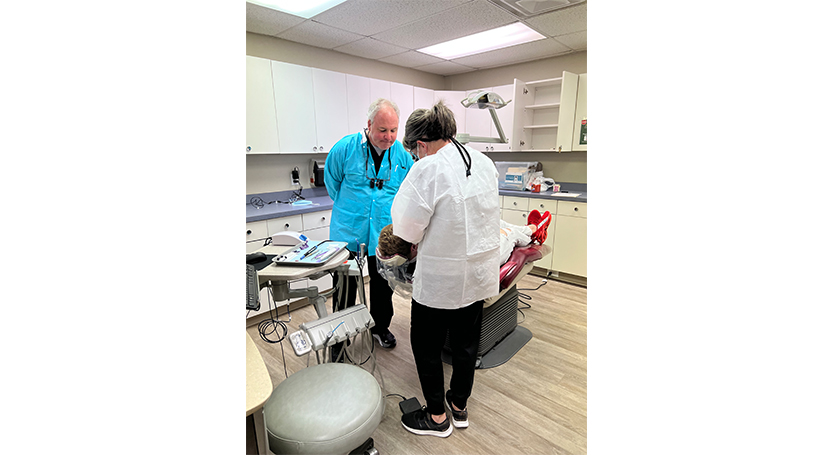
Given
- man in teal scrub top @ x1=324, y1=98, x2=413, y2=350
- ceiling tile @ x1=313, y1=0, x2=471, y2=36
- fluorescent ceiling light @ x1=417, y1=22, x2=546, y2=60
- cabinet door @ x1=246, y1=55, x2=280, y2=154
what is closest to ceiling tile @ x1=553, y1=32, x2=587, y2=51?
fluorescent ceiling light @ x1=417, y1=22, x2=546, y2=60

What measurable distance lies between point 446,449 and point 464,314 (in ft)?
2.08

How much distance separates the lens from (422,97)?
14.3 feet

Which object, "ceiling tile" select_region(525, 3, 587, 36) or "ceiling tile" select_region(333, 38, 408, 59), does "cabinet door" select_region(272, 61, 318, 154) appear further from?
"ceiling tile" select_region(525, 3, 587, 36)

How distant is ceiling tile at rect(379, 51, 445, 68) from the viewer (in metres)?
3.98

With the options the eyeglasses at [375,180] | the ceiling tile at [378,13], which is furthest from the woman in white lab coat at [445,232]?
the ceiling tile at [378,13]

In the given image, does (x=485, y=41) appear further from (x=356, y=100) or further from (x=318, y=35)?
(x=318, y=35)

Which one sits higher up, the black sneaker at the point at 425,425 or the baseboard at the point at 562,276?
the baseboard at the point at 562,276

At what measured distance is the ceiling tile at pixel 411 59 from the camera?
3984 millimetres

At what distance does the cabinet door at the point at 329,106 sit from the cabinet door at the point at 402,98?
25.4 inches

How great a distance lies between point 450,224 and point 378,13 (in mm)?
2136

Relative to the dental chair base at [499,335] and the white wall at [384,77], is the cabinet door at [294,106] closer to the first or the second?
the white wall at [384,77]

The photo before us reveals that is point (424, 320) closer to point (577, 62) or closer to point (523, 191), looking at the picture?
point (523, 191)

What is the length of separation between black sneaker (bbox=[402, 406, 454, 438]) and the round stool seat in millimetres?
620

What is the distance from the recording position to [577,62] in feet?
13.1
